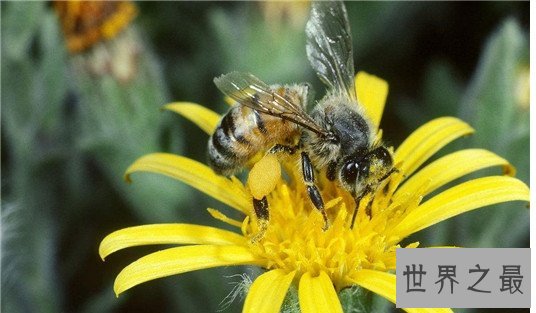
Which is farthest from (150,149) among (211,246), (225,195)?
(211,246)

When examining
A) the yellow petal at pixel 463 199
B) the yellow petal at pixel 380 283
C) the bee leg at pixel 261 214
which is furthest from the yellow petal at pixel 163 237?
the yellow petal at pixel 463 199

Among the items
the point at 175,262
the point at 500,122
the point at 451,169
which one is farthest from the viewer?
the point at 500,122

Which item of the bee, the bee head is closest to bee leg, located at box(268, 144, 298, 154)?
the bee

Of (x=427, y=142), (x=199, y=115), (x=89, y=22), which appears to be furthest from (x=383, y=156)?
(x=89, y=22)

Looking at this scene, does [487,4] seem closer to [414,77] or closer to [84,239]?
[414,77]

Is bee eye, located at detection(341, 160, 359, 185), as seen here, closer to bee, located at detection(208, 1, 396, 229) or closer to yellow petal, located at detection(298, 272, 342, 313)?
bee, located at detection(208, 1, 396, 229)

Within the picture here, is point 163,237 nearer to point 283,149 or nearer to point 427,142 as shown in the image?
point 283,149

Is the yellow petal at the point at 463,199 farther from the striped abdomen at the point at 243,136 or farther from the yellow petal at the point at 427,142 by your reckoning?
the striped abdomen at the point at 243,136
